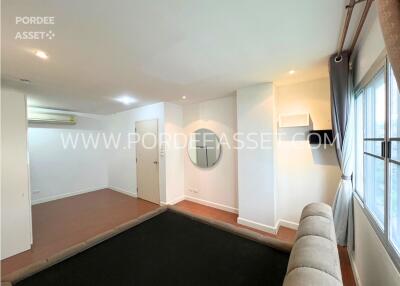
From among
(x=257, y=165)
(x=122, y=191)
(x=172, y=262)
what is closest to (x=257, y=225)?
(x=257, y=165)

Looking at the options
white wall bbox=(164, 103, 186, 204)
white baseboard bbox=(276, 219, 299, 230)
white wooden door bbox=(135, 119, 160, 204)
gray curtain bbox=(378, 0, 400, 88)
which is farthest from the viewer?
white wooden door bbox=(135, 119, 160, 204)

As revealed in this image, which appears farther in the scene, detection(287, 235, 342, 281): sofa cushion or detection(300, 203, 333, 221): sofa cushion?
detection(300, 203, 333, 221): sofa cushion

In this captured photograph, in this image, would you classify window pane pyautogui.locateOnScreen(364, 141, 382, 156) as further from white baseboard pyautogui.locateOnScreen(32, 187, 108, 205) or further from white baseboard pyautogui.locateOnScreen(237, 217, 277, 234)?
white baseboard pyautogui.locateOnScreen(32, 187, 108, 205)

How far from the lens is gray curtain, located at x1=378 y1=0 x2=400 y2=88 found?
1.69 ft

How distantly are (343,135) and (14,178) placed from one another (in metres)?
4.17

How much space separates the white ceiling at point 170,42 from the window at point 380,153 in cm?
57

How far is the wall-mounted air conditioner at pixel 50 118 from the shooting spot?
12.8 ft

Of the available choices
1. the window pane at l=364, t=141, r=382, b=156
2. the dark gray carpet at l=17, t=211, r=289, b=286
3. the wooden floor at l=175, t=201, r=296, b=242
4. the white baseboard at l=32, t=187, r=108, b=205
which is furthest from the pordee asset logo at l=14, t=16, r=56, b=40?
the white baseboard at l=32, t=187, r=108, b=205

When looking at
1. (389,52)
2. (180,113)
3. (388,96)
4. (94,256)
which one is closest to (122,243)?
(94,256)

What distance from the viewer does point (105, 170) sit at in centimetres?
537

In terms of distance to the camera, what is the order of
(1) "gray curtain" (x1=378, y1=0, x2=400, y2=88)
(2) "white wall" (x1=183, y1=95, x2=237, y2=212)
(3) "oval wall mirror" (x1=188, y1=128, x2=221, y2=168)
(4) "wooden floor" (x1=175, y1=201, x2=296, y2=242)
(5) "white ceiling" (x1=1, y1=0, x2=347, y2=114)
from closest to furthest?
(1) "gray curtain" (x1=378, y1=0, x2=400, y2=88), (5) "white ceiling" (x1=1, y1=0, x2=347, y2=114), (4) "wooden floor" (x1=175, y1=201, x2=296, y2=242), (2) "white wall" (x1=183, y1=95, x2=237, y2=212), (3) "oval wall mirror" (x1=188, y1=128, x2=221, y2=168)

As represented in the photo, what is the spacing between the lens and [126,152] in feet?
15.4

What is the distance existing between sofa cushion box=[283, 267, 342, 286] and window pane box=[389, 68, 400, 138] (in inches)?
39.9

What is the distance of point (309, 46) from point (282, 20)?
0.57 metres
